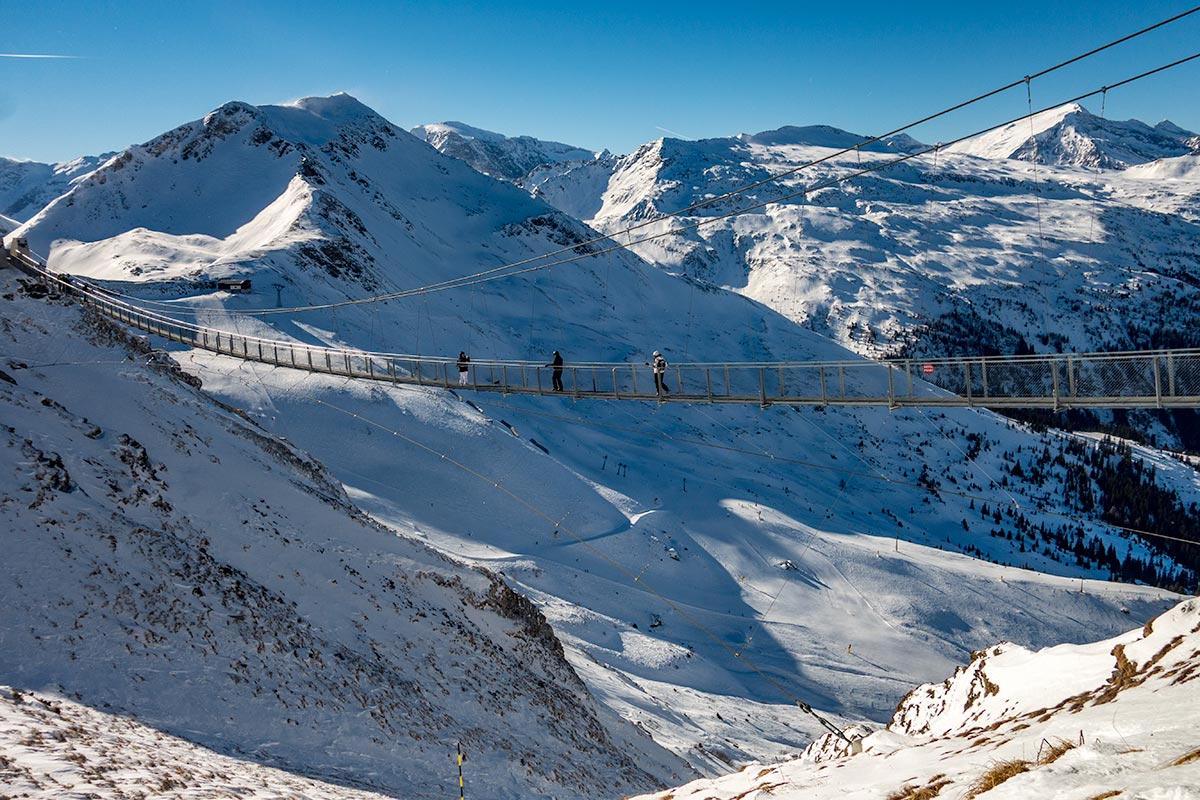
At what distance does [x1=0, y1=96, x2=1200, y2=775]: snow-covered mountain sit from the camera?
4406 centimetres

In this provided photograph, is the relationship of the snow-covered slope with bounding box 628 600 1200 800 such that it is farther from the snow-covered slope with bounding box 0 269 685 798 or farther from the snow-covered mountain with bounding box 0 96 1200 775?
the snow-covered mountain with bounding box 0 96 1200 775

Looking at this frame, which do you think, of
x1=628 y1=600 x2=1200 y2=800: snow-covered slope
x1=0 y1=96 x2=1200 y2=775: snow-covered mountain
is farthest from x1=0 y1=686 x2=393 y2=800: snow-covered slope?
x1=0 y1=96 x2=1200 y2=775: snow-covered mountain

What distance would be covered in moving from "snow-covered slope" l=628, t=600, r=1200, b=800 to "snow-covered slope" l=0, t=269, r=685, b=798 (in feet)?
23.1

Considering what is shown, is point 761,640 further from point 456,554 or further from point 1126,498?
point 1126,498

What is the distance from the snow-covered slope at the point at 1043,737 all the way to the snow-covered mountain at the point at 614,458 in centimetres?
1488

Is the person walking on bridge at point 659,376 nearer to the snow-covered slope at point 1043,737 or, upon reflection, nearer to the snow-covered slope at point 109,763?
the snow-covered slope at point 1043,737

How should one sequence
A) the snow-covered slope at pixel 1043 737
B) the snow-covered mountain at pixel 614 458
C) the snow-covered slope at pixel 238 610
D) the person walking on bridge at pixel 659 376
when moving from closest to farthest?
1. the snow-covered slope at pixel 1043 737
2. the snow-covered slope at pixel 238 610
3. the person walking on bridge at pixel 659 376
4. the snow-covered mountain at pixel 614 458

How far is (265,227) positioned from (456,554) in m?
75.3

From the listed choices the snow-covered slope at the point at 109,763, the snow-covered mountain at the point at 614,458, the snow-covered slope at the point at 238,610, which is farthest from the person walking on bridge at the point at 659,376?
the snow-covered slope at the point at 109,763

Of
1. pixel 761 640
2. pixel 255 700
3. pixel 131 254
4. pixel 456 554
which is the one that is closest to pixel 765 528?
pixel 761 640

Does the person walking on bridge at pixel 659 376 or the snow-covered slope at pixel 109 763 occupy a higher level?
the person walking on bridge at pixel 659 376

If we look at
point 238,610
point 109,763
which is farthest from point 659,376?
point 109,763

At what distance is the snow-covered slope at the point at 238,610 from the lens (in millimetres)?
13906

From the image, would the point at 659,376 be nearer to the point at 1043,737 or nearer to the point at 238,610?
the point at 238,610
